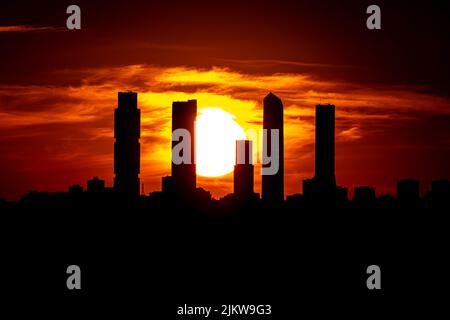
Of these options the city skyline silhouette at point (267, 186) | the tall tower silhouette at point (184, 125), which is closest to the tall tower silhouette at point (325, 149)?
the city skyline silhouette at point (267, 186)

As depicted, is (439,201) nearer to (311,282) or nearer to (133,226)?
(311,282)

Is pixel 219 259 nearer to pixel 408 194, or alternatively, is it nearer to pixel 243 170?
pixel 243 170

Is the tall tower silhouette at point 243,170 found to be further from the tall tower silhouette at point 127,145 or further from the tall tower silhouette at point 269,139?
the tall tower silhouette at point 127,145

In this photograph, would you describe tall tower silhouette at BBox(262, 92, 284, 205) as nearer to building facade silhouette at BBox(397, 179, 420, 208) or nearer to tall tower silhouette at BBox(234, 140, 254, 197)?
tall tower silhouette at BBox(234, 140, 254, 197)

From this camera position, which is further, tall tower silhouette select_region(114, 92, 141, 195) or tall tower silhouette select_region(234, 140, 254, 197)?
tall tower silhouette select_region(234, 140, 254, 197)

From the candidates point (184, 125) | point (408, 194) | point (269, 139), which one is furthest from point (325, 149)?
point (184, 125)

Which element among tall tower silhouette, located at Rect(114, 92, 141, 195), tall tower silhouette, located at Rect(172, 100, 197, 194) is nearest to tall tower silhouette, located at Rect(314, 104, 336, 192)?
tall tower silhouette, located at Rect(172, 100, 197, 194)
